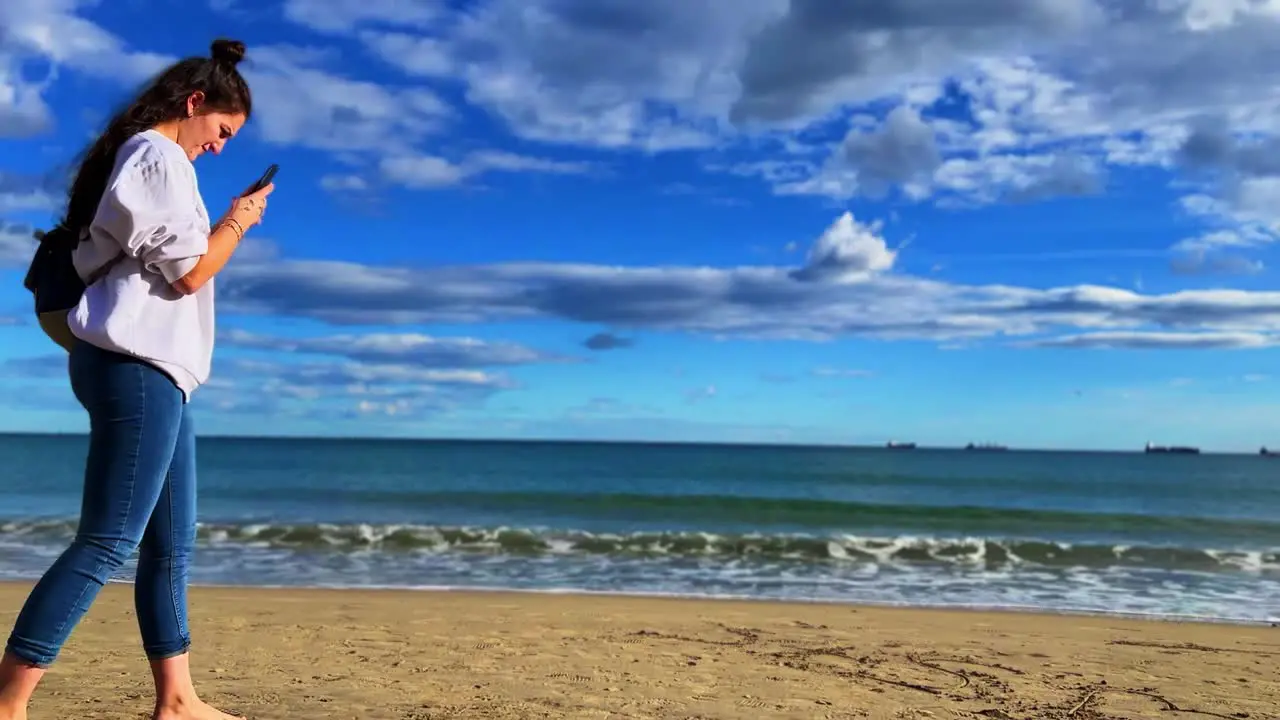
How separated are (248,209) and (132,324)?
1.52ft

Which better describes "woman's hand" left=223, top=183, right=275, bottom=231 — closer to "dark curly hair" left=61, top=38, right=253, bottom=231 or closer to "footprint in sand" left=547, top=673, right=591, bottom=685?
"dark curly hair" left=61, top=38, right=253, bottom=231

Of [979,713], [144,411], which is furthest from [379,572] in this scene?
[144,411]

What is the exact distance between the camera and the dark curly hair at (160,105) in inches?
101

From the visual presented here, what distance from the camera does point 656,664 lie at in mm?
5102


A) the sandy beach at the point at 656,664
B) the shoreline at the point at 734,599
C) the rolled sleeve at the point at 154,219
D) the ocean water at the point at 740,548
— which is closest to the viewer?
the rolled sleeve at the point at 154,219

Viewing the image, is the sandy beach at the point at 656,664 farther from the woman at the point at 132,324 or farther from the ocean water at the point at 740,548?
the ocean water at the point at 740,548

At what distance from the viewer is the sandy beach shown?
3996 mm

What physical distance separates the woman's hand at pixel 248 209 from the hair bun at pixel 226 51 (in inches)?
14.3

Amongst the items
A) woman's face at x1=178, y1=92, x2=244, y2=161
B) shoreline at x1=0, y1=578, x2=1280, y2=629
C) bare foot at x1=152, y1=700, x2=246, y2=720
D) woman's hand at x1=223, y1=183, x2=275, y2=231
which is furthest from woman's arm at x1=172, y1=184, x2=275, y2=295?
shoreline at x1=0, y1=578, x2=1280, y2=629

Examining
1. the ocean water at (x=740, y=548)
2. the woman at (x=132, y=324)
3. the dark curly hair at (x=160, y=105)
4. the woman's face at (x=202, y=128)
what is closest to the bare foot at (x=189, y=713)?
the woman at (x=132, y=324)

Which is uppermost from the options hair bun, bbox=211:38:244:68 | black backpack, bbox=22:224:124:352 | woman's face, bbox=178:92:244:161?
hair bun, bbox=211:38:244:68

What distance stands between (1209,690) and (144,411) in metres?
5.07

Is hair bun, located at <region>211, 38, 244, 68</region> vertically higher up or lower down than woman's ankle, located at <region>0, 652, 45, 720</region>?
higher up

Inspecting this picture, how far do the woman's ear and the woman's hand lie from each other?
0.26 meters
